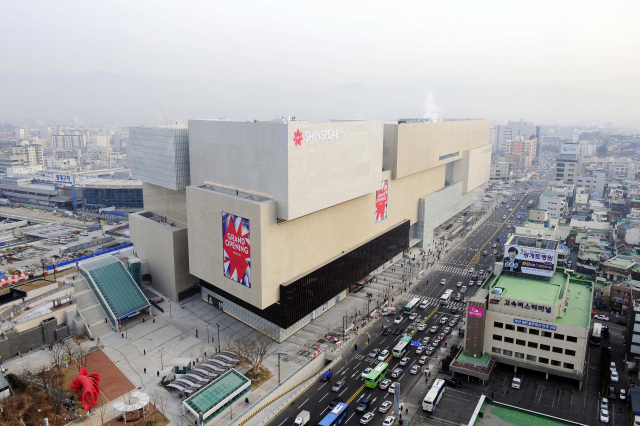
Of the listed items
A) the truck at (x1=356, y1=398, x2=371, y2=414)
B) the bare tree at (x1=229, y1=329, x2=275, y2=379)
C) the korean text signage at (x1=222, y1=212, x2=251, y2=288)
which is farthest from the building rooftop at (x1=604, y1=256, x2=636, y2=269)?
the korean text signage at (x1=222, y1=212, x2=251, y2=288)

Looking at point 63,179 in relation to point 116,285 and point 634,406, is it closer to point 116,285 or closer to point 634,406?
point 116,285

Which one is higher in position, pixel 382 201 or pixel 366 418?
pixel 382 201

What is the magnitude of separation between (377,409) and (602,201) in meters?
153

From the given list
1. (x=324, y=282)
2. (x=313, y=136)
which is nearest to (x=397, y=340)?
(x=324, y=282)

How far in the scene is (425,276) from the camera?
9575 cm

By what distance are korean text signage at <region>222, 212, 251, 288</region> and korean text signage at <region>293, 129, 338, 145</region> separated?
13768mm

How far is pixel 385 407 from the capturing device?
171ft

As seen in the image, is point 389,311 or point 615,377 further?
point 389,311

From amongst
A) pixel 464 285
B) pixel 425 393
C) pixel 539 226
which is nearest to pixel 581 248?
pixel 539 226

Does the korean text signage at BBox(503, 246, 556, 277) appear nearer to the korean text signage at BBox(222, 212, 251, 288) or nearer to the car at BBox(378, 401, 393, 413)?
the car at BBox(378, 401, 393, 413)

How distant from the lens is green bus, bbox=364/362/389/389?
2213 inches

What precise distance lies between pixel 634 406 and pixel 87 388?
206 feet

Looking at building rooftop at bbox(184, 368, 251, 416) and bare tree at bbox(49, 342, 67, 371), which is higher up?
building rooftop at bbox(184, 368, 251, 416)

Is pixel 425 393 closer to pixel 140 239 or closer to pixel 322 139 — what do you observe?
pixel 322 139
